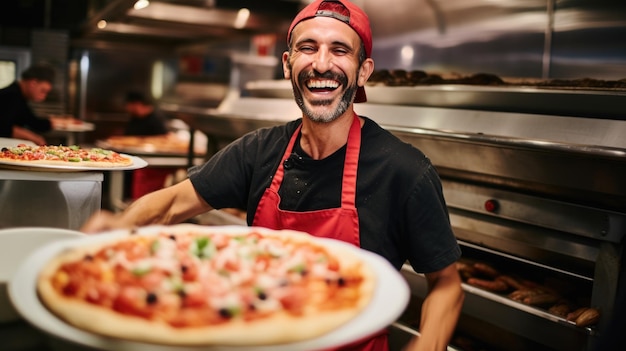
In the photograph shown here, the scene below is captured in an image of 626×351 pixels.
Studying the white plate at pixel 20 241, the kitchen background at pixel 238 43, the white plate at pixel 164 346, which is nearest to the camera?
the white plate at pixel 164 346

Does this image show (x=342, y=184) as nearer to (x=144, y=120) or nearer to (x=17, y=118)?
(x=17, y=118)

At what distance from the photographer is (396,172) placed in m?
1.75

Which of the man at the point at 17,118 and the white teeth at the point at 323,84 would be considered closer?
the white teeth at the point at 323,84

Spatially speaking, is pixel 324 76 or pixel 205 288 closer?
pixel 205 288

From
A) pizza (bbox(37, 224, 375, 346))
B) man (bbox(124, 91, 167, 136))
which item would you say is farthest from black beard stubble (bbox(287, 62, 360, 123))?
man (bbox(124, 91, 167, 136))

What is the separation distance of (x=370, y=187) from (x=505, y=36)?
2.90 metres

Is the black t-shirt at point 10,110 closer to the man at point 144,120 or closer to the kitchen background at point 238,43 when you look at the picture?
the kitchen background at point 238,43

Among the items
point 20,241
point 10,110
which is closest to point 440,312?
point 20,241

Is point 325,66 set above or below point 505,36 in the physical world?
below

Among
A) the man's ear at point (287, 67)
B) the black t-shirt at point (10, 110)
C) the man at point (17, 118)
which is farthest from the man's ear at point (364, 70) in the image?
A: the black t-shirt at point (10, 110)

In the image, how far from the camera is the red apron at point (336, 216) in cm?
176

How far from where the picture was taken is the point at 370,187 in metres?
1.79

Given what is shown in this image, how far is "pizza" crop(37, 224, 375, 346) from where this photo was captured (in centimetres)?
94

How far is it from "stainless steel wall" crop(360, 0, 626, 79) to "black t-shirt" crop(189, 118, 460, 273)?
7.71 ft
